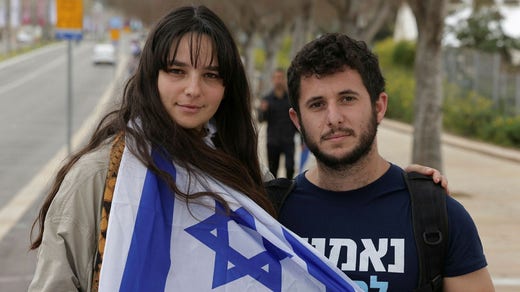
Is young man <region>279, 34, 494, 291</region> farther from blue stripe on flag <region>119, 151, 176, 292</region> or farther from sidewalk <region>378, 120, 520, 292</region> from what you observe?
sidewalk <region>378, 120, 520, 292</region>

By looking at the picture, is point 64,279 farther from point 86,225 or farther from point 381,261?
point 381,261

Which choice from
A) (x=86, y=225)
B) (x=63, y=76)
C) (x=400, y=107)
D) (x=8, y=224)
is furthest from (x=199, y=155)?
(x=63, y=76)

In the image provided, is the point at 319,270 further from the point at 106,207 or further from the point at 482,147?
the point at 482,147

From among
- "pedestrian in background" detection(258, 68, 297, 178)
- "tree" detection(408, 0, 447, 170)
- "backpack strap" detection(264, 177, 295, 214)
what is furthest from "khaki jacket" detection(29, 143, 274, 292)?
"tree" detection(408, 0, 447, 170)

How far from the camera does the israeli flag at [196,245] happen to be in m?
2.72

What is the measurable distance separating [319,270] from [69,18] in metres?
12.6

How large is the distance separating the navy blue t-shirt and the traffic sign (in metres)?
12.3

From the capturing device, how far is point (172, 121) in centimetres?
298

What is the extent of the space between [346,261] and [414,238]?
0.21 m

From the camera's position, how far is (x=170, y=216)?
280 centimetres

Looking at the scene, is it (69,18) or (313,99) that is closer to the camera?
(313,99)

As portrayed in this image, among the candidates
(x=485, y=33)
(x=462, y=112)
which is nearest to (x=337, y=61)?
(x=462, y=112)

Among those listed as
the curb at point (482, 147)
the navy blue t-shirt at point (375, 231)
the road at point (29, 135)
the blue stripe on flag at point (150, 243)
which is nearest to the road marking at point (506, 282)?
the road at point (29, 135)

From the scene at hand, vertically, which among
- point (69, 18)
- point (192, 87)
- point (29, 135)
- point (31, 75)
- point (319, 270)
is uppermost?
point (192, 87)
